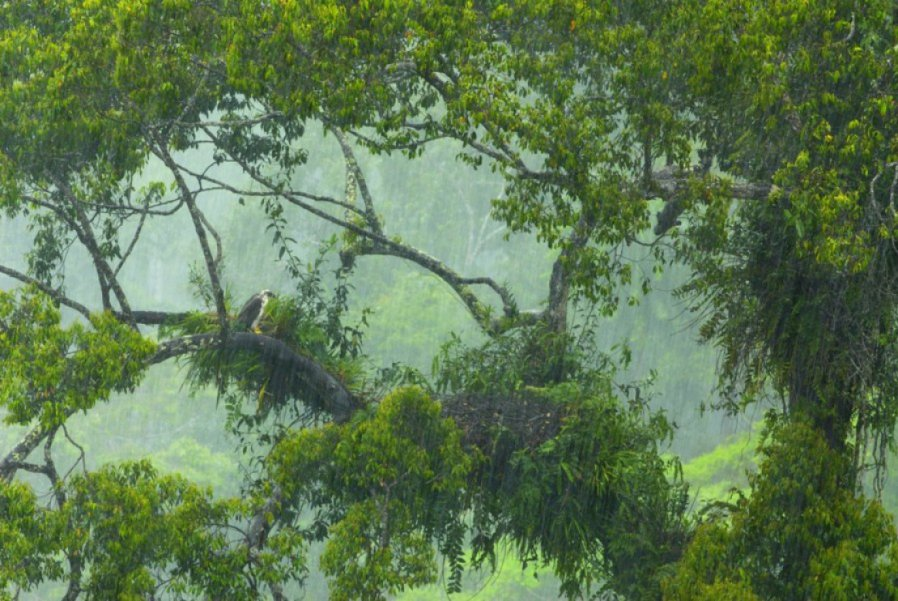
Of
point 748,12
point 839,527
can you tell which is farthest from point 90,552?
point 748,12

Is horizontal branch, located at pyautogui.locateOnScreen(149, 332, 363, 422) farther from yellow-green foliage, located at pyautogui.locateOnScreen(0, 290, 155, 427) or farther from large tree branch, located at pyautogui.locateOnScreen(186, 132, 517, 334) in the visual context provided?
yellow-green foliage, located at pyautogui.locateOnScreen(0, 290, 155, 427)

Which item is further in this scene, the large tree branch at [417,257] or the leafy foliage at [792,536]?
the large tree branch at [417,257]

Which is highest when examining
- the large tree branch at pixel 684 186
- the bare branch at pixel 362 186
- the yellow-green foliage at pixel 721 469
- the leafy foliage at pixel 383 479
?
the yellow-green foliage at pixel 721 469

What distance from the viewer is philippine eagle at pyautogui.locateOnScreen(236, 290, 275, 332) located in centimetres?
902

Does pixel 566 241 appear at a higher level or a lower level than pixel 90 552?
higher

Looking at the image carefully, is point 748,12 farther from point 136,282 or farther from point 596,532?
point 136,282

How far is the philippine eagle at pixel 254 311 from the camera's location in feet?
29.6

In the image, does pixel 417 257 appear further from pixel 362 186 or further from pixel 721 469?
pixel 721 469

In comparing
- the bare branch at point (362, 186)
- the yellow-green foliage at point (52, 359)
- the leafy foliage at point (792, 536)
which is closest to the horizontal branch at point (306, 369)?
the bare branch at point (362, 186)

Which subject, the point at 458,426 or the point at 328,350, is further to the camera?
the point at 328,350

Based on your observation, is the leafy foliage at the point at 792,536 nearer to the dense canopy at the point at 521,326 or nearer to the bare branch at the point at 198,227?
the dense canopy at the point at 521,326

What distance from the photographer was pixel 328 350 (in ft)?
31.0

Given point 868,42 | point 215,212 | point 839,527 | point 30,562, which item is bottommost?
point 839,527

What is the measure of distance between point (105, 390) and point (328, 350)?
3.18 metres
